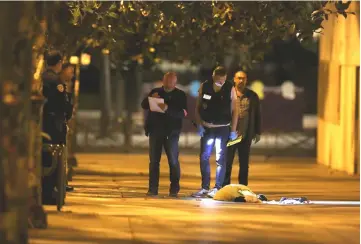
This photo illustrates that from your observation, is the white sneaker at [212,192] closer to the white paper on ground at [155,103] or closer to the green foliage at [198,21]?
the white paper on ground at [155,103]

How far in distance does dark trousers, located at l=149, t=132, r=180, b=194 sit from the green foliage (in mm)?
2192

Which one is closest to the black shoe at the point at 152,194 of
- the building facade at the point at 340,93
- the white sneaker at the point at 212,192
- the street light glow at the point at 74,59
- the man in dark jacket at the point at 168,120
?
the man in dark jacket at the point at 168,120

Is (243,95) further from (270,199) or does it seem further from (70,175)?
(70,175)

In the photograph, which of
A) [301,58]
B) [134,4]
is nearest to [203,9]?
[134,4]

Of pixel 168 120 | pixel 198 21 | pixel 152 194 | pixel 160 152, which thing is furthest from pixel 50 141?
pixel 198 21

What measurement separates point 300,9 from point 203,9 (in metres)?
1.60

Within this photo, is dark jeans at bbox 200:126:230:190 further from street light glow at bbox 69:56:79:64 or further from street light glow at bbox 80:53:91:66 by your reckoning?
street light glow at bbox 80:53:91:66

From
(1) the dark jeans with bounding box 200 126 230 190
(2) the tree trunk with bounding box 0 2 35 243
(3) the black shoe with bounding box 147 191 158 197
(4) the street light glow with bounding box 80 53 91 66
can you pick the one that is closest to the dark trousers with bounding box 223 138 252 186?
(1) the dark jeans with bounding box 200 126 230 190

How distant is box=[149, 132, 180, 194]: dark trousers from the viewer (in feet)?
53.2

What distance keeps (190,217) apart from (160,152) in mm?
2970

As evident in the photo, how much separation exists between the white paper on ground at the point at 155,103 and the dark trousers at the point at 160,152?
334 mm

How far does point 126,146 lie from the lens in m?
30.0

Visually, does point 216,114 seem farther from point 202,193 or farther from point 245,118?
point 202,193

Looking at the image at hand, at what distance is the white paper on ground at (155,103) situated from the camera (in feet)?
52.7
